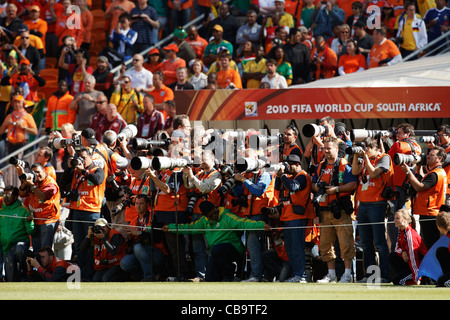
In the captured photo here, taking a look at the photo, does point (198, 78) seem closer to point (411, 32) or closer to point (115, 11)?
point (411, 32)

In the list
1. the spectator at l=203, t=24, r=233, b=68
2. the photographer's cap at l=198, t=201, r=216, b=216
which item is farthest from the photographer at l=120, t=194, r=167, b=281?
the spectator at l=203, t=24, r=233, b=68

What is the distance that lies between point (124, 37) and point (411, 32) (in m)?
6.21

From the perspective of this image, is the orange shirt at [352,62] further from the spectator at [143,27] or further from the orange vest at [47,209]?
the orange vest at [47,209]

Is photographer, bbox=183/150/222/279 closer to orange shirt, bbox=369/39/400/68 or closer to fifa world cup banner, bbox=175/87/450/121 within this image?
fifa world cup banner, bbox=175/87/450/121

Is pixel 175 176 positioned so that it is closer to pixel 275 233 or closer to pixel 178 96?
pixel 275 233

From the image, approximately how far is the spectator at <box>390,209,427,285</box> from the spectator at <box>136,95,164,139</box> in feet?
20.5

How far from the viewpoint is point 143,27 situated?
68.0 feet

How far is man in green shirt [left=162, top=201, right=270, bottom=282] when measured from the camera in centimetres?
1193

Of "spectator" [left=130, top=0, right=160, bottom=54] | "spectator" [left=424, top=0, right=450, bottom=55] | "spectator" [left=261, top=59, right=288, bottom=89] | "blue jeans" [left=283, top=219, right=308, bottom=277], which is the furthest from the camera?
"spectator" [left=130, top=0, right=160, bottom=54]

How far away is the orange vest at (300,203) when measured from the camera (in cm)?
1191

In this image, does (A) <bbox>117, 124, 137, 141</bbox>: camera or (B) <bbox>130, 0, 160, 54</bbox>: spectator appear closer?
(A) <bbox>117, 124, 137, 141</bbox>: camera

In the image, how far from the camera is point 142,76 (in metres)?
18.6

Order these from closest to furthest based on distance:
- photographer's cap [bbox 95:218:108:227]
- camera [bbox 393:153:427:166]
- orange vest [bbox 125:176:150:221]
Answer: camera [bbox 393:153:427:166] → photographer's cap [bbox 95:218:108:227] → orange vest [bbox 125:176:150:221]
